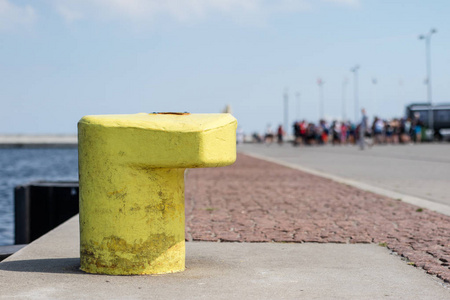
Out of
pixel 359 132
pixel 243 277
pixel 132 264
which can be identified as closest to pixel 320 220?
pixel 243 277

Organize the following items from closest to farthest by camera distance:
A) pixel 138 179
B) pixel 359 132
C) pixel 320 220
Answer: pixel 138 179 < pixel 320 220 < pixel 359 132

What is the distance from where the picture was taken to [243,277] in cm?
457

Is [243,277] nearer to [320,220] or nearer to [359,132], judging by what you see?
[320,220]

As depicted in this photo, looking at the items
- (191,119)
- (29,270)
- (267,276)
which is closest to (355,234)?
(267,276)

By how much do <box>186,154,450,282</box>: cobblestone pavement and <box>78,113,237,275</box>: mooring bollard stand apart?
5.83 feet

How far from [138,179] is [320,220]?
3.66m

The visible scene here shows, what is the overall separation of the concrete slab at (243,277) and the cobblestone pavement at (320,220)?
36 cm

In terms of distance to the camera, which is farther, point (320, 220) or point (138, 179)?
point (320, 220)

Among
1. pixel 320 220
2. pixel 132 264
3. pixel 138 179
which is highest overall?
pixel 138 179

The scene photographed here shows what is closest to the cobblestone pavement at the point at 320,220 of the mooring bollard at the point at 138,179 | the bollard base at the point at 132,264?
the bollard base at the point at 132,264

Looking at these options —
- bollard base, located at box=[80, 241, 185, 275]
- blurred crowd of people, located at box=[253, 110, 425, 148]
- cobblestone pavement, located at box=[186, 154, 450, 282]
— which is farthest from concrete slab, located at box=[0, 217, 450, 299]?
blurred crowd of people, located at box=[253, 110, 425, 148]

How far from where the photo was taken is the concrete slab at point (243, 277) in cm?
405

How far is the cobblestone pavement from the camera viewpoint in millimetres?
6154

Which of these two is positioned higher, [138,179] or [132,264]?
[138,179]
